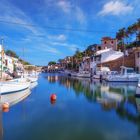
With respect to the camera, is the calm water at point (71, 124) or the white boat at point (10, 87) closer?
the calm water at point (71, 124)

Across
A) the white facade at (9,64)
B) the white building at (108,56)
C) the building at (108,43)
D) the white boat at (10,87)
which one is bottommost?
the white boat at (10,87)

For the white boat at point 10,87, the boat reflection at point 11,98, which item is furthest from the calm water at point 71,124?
the white boat at point 10,87

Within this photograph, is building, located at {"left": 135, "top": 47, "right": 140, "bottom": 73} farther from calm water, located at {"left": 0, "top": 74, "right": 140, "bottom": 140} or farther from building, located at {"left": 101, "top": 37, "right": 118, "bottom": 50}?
calm water, located at {"left": 0, "top": 74, "right": 140, "bottom": 140}

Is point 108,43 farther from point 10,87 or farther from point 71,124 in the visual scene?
point 71,124

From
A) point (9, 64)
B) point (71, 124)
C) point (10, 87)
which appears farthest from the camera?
point (9, 64)

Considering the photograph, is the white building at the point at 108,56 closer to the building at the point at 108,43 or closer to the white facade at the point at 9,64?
the building at the point at 108,43

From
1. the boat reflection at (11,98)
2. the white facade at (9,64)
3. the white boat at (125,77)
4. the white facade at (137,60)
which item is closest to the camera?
the boat reflection at (11,98)

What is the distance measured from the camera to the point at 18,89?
3734 centimetres

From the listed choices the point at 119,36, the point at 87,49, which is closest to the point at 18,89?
the point at 119,36

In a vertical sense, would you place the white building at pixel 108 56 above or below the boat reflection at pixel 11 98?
above

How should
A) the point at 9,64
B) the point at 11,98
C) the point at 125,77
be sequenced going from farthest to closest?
the point at 9,64, the point at 125,77, the point at 11,98

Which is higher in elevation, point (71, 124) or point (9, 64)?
point (9, 64)

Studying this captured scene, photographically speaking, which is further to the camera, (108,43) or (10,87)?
(108,43)

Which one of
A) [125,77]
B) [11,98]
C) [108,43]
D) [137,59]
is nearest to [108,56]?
[137,59]
